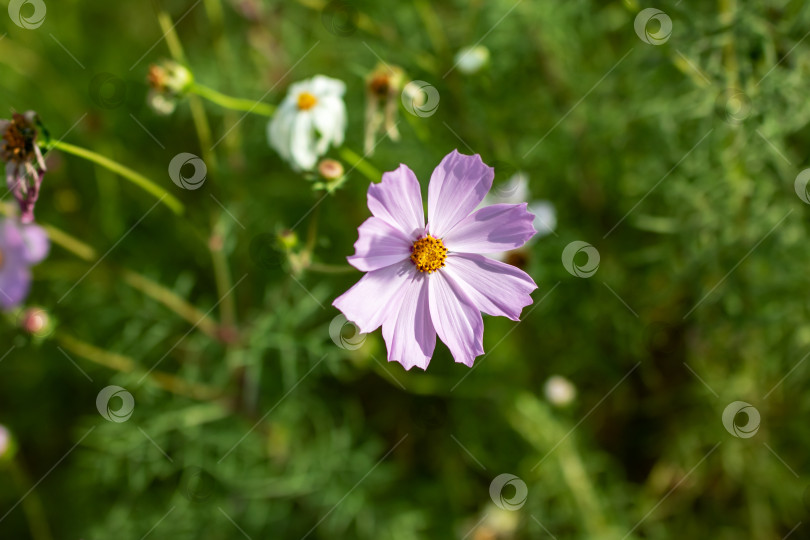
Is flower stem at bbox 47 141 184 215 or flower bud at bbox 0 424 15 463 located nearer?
flower stem at bbox 47 141 184 215

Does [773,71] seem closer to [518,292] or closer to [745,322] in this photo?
[745,322]

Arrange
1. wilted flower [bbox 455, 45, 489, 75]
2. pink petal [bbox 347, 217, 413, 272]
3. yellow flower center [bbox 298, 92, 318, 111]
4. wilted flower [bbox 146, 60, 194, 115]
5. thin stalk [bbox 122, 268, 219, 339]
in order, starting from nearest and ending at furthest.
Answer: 1. pink petal [bbox 347, 217, 413, 272]
2. wilted flower [bbox 146, 60, 194, 115]
3. yellow flower center [bbox 298, 92, 318, 111]
4. wilted flower [bbox 455, 45, 489, 75]
5. thin stalk [bbox 122, 268, 219, 339]

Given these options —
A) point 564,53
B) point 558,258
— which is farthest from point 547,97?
point 558,258

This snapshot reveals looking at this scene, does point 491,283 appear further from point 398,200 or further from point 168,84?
point 168,84

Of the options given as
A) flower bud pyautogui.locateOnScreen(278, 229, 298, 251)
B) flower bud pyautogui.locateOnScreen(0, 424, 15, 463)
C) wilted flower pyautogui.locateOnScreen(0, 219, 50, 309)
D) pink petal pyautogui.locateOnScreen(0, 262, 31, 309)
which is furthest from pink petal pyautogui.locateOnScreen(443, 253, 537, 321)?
flower bud pyautogui.locateOnScreen(0, 424, 15, 463)

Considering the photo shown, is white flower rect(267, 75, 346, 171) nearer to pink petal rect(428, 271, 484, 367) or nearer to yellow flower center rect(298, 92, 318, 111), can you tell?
yellow flower center rect(298, 92, 318, 111)

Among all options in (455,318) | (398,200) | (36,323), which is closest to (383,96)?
(398,200)
